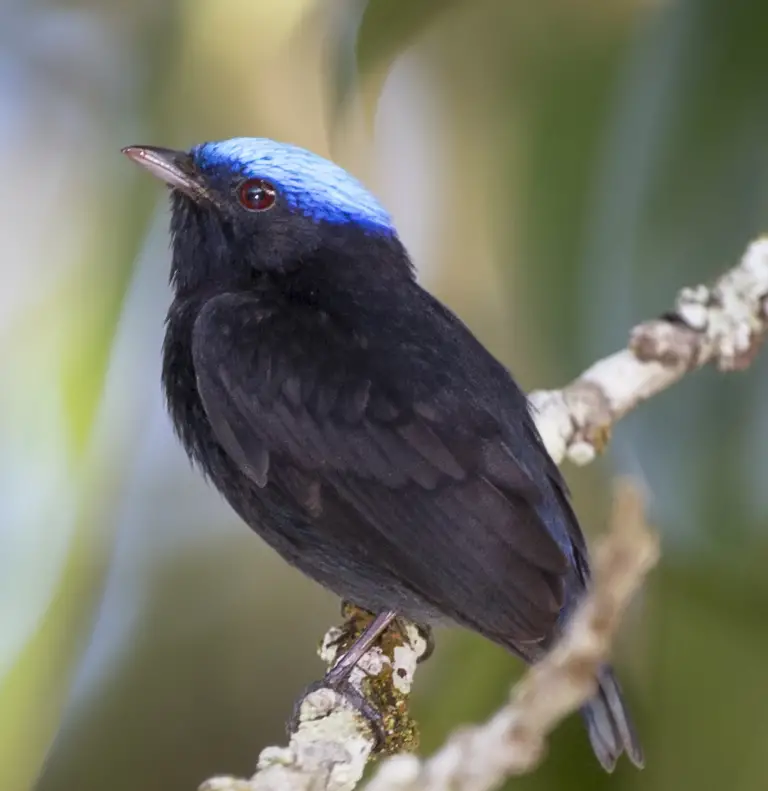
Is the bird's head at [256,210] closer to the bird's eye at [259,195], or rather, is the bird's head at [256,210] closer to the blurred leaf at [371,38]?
the bird's eye at [259,195]

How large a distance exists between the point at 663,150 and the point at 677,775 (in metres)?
1.61

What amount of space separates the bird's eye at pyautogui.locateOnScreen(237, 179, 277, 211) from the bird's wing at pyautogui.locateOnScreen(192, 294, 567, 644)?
0.28 meters

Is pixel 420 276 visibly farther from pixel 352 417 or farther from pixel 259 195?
pixel 352 417

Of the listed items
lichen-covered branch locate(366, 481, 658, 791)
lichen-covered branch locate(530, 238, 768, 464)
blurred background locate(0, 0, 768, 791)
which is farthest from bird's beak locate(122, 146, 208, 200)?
lichen-covered branch locate(366, 481, 658, 791)

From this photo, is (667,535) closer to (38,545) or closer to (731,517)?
(731,517)

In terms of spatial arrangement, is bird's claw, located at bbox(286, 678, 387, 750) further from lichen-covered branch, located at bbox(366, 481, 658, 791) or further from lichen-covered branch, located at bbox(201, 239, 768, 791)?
lichen-covered branch, located at bbox(366, 481, 658, 791)

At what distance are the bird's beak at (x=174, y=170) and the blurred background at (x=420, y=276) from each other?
49 cm

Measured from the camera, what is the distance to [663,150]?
8.04 feet

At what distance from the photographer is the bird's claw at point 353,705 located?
5.25 feet

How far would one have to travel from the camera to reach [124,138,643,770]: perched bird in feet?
4.97

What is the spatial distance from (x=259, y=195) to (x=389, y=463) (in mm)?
630

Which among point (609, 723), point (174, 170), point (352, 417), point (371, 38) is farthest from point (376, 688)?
point (371, 38)

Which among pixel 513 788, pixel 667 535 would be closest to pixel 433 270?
pixel 667 535

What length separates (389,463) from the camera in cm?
153
